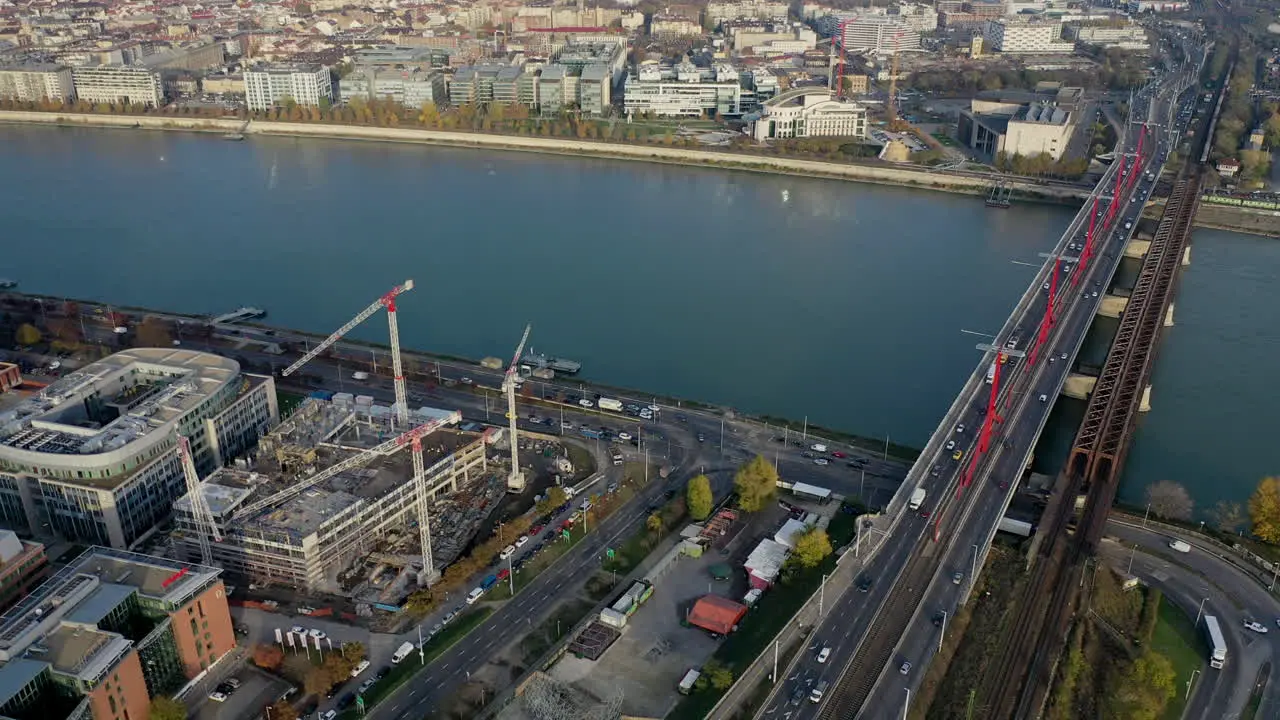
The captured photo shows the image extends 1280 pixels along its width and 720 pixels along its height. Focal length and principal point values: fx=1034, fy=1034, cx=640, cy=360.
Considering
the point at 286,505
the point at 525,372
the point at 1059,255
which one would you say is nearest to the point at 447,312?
the point at 525,372

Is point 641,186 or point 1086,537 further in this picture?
point 641,186

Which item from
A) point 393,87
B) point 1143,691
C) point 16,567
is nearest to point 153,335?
point 16,567

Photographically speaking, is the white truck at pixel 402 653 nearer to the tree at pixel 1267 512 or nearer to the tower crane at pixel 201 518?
the tower crane at pixel 201 518

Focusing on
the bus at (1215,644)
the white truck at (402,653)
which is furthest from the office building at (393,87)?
the bus at (1215,644)

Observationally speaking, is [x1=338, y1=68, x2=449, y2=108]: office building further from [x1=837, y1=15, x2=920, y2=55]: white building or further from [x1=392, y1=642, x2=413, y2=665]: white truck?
[x1=392, y1=642, x2=413, y2=665]: white truck

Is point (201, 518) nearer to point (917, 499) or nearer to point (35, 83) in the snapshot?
point (917, 499)

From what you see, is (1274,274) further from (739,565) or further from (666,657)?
(666,657)
